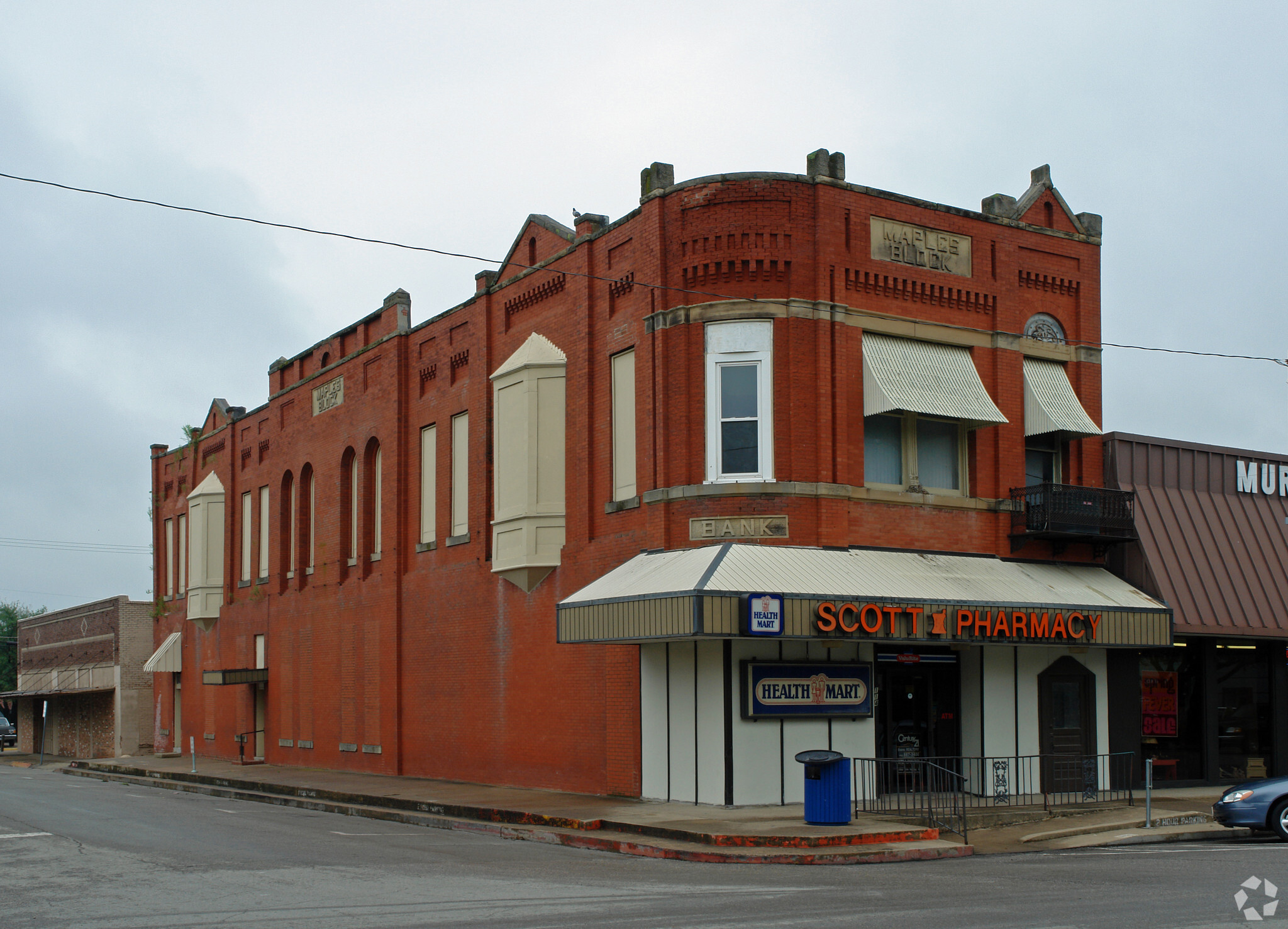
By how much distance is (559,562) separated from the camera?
24859 millimetres

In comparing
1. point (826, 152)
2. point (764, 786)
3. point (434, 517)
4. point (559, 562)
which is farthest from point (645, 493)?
point (434, 517)

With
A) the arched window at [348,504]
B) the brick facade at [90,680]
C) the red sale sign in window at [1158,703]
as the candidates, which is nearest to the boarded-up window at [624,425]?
the red sale sign in window at [1158,703]

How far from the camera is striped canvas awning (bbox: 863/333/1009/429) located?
21953 mm

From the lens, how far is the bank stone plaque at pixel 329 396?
3506cm

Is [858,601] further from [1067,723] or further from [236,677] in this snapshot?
[236,677]

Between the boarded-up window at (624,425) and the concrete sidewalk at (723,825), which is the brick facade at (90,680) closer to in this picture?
the concrete sidewalk at (723,825)

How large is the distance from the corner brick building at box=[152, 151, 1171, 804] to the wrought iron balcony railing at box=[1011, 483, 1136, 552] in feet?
0.15

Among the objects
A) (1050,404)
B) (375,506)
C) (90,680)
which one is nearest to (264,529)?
(375,506)

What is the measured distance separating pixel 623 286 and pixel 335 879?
12.7m

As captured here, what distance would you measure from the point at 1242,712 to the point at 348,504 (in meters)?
21.5

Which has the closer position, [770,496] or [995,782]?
[770,496]

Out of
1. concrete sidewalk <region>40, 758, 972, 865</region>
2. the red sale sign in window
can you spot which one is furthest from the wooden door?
concrete sidewalk <region>40, 758, 972, 865</region>

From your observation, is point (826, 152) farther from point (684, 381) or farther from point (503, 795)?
point (503, 795)

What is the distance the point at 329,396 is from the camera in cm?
3581
